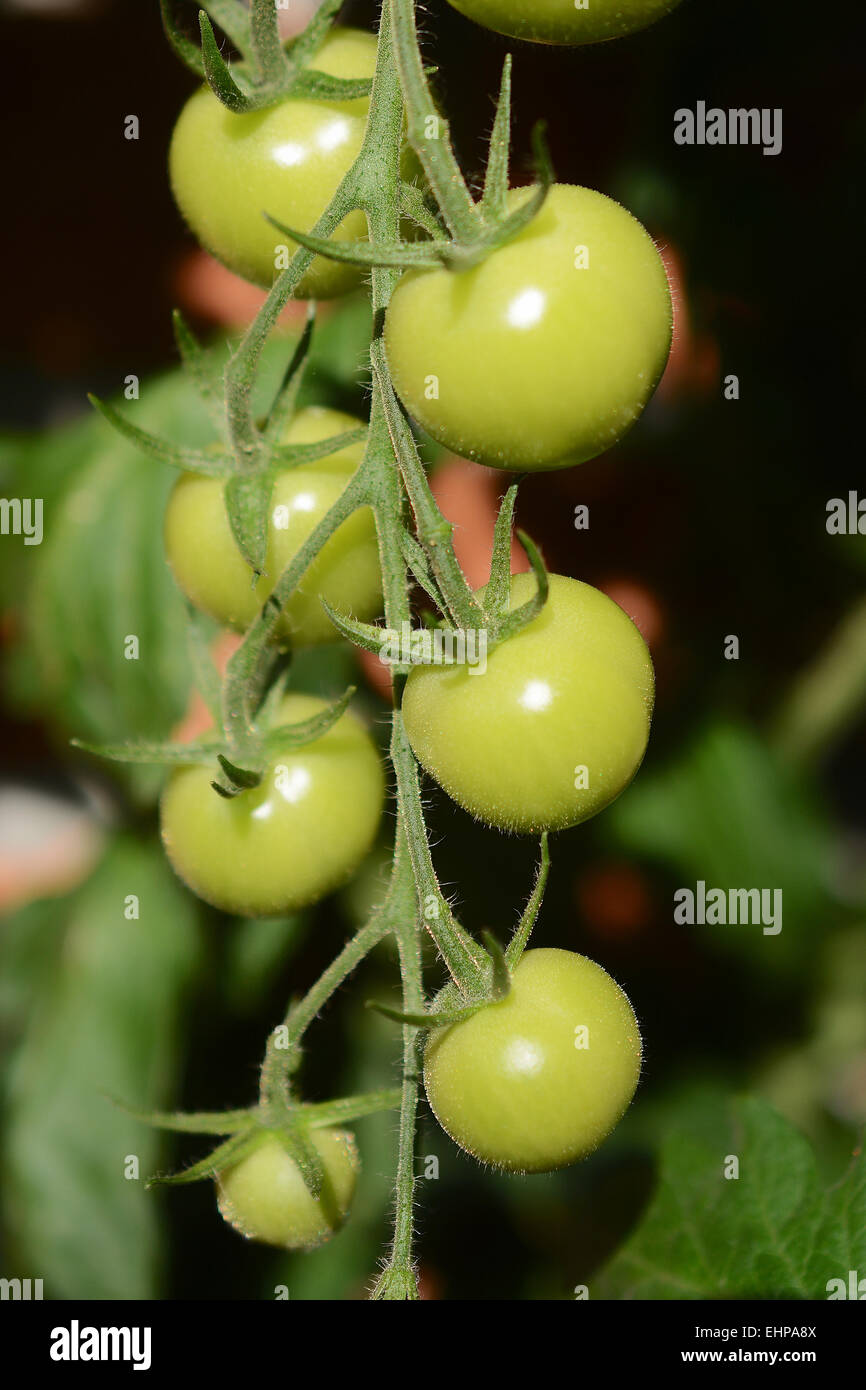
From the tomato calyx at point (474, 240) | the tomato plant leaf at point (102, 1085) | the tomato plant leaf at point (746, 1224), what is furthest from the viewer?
the tomato plant leaf at point (102, 1085)

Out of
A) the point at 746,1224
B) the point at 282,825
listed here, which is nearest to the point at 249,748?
the point at 282,825

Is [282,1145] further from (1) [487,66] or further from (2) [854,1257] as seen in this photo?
(1) [487,66]

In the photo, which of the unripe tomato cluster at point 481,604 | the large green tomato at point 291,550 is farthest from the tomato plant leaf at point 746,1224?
the large green tomato at point 291,550

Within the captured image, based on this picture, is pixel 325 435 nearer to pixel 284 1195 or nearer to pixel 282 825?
pixel 282 825

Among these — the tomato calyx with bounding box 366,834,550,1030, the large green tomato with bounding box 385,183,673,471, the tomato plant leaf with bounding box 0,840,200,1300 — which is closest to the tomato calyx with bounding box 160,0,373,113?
the large green tomato with bounding box 385,183,673,471

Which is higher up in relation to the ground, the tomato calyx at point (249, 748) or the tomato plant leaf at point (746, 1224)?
the tomato calyx at point (249, 748)

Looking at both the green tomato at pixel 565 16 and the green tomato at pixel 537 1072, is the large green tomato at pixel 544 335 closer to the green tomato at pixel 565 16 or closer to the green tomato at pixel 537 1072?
the green tomato at pixel 565 16
